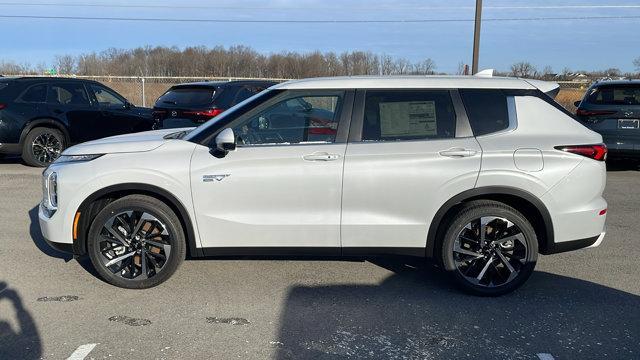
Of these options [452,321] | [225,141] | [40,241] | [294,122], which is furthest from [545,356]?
[40,241]

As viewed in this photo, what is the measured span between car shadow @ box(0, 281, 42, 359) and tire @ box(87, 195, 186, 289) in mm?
654

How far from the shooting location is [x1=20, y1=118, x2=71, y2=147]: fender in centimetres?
1035

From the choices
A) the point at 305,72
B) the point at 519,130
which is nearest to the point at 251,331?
the point at 519,130

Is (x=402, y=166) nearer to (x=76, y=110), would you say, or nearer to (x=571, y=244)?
(x=571, y=244)

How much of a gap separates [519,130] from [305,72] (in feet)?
190

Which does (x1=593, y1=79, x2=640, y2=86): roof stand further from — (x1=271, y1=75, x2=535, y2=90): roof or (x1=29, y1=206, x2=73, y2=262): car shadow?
(x1=29, y1=206, x2=73, y2=262): car shadow

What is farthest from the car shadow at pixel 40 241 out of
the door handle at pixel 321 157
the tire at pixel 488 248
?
the tire at pixel 488 248

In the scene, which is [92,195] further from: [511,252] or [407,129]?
[511,252]

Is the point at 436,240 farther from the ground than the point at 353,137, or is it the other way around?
the point at 353,137

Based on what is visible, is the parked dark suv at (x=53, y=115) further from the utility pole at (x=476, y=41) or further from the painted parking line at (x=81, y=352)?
the utility pole at (x=476, y=41)

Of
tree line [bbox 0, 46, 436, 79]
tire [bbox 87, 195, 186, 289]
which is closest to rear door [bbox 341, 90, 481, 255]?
tire [bbox 87, 195, 186, 289]

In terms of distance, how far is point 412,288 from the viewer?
15.7ft

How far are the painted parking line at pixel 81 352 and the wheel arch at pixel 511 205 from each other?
2.60 m

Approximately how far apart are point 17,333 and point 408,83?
11.4 ft
